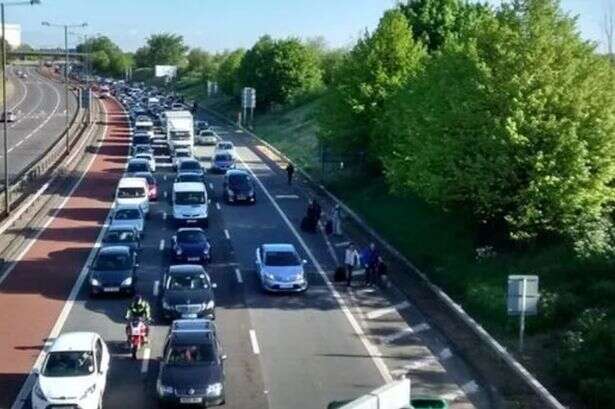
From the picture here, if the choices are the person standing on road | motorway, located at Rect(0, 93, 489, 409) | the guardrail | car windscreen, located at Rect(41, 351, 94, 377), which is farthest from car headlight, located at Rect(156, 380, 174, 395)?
the guardrail

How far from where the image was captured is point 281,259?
31.5 metres

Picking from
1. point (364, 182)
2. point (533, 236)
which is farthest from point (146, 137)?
point (533, 236)

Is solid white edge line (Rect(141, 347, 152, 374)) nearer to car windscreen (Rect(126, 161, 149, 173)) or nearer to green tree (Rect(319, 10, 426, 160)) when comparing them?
green tree (Rect(319, 10, 426, 160))

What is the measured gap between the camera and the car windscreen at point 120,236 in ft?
117

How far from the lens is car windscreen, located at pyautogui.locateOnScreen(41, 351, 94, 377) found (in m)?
20.4

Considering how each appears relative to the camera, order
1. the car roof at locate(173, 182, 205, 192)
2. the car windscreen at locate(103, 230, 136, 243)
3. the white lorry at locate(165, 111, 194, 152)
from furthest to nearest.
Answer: the white lorry at locate(165, 111, 194, 152)
the car roof at locate(173, 182, 205, 192)
the car windscreen at locate(103, 230, 136, 243)

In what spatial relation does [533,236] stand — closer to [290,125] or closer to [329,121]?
[329,121]

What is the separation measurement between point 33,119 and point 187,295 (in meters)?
86.4

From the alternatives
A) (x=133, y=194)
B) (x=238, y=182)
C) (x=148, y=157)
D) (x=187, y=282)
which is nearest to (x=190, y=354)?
(x=187, y=282)

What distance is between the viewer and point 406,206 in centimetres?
4388

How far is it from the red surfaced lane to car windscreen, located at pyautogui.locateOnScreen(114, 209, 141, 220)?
1239mm

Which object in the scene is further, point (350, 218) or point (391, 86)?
point (391, 86)

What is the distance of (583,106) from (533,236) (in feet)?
13.1

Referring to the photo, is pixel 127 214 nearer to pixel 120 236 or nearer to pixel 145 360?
pixel 120 236
